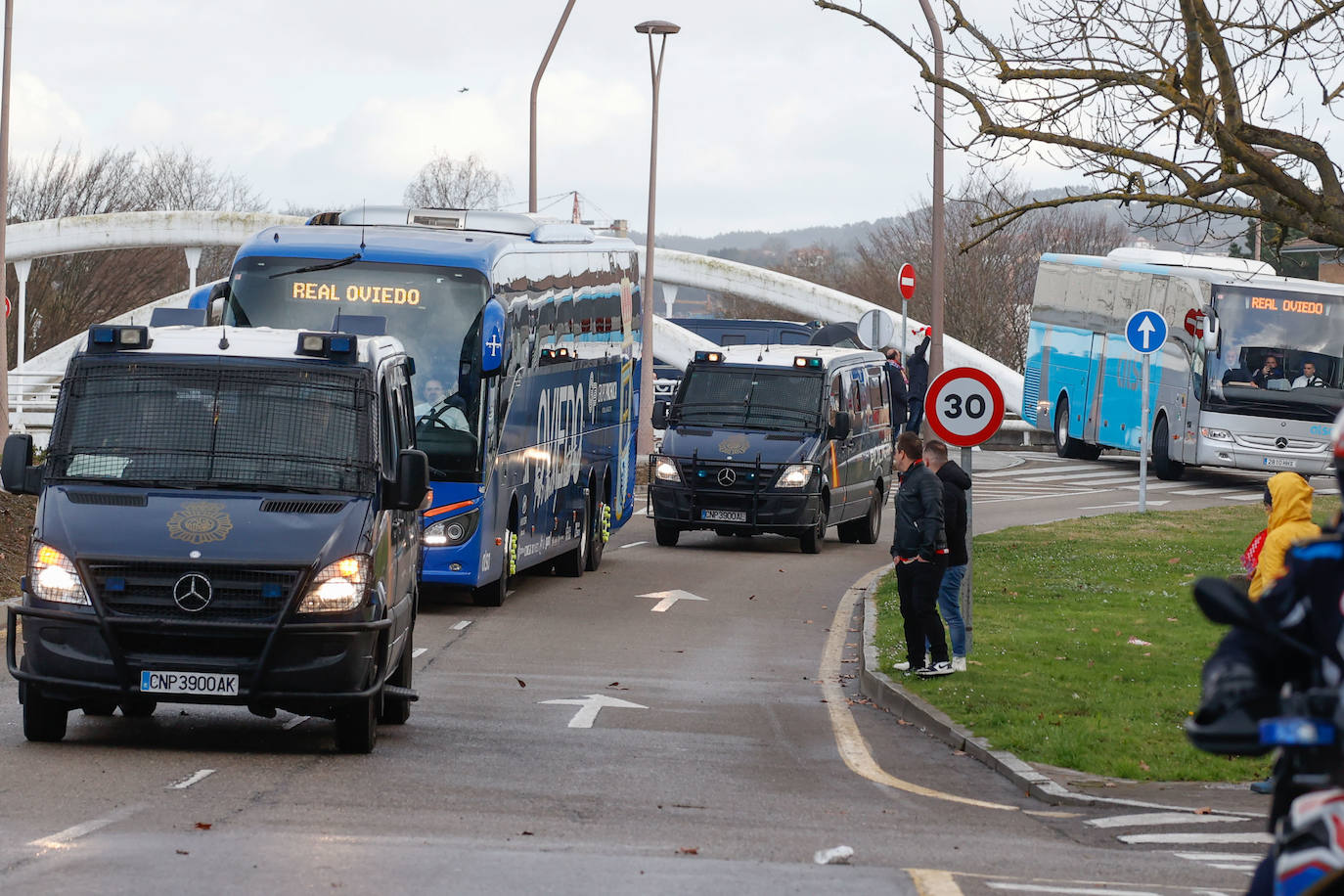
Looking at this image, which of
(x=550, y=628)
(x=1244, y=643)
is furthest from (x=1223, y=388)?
(x=1244, y=643)

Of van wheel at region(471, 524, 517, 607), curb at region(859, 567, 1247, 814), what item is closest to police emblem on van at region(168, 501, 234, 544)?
curb at region(859, 567, 1247, 814)

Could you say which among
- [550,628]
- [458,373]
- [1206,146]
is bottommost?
[550,628]

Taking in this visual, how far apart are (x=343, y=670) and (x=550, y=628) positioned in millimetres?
7851

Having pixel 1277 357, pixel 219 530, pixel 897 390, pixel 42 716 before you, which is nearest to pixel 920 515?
pixel 219 530

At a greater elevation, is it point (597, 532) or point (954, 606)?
point (954, 606)

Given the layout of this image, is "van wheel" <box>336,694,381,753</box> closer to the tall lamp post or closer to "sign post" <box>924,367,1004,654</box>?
"sign post" <box>924,367,1004,654</box>

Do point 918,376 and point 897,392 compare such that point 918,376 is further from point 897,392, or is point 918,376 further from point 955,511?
point 955,511

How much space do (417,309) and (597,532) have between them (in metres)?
6.26

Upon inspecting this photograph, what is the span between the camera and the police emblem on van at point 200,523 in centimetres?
1065

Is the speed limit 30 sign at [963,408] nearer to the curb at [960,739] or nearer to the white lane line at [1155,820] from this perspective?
the curb at [960,739]

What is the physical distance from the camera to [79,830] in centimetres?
836

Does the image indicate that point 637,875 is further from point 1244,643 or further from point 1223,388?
point 1223,388

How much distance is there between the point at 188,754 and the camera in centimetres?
1090

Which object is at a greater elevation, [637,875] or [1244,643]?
[1244,643]
